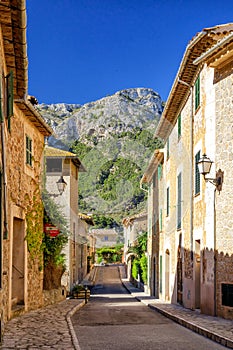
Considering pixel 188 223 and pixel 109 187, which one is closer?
pixel 188 223

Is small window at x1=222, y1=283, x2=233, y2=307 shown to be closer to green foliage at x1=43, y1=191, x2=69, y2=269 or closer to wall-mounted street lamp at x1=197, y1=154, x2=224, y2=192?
wall-mounted street lamp at x1=197, y1=154, x2=224, y2=192

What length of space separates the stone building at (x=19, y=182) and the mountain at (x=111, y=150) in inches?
128

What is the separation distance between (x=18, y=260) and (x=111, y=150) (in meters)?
6.30

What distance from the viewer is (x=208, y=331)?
11.0 metres

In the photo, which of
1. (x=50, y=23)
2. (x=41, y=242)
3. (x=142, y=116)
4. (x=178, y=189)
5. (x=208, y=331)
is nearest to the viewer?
(x=208, y=331)

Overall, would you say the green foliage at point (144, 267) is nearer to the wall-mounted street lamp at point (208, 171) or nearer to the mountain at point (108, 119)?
the mountain at point (108, 119)

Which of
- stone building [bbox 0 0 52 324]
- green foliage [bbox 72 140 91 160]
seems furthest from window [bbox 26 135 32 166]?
green foliage [bbox 72 140 91 160]

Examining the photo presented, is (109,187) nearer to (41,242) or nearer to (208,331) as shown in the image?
(41,242)

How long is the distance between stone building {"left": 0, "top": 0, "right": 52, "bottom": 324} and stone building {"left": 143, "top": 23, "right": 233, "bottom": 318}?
4.79 metres

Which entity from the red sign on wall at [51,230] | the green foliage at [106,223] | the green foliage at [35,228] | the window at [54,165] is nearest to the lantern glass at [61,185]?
the red sign on wall at [51,230]

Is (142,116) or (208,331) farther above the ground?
(142,116)

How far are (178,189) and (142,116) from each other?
20.7 metres

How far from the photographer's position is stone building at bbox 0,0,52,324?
10.2 m

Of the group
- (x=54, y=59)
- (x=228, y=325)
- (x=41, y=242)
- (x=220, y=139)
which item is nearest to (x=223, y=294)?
(x=228, y=325)
